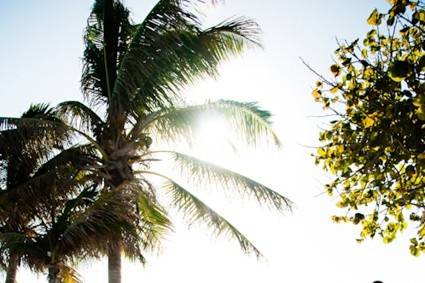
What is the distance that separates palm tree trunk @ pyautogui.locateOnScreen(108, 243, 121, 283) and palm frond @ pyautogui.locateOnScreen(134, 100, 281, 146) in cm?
247

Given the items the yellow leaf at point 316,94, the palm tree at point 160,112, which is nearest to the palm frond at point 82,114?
the palm tree at point 160,112

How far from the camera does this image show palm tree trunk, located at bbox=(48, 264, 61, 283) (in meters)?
8.83

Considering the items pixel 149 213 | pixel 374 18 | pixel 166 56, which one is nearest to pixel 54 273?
pixel 149 213

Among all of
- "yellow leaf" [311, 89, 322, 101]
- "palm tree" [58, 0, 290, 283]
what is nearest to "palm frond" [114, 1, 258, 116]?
"palm tree" [58, 0, 290, 283]

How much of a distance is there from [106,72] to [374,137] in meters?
7.49

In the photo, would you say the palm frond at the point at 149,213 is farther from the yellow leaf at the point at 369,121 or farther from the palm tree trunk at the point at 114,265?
the yellow leaf at the point at 369,121

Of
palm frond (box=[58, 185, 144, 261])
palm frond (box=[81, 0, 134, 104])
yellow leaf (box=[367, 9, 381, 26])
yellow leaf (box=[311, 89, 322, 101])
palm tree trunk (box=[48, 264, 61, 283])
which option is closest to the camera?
yellow leaf (box=[367, 9, 381, 26])

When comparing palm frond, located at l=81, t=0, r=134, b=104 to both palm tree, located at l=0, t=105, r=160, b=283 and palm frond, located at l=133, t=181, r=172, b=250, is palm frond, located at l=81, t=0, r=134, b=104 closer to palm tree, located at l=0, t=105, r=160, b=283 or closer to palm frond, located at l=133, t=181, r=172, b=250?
palm tree, located at l=0, t=105, r=160, b=283

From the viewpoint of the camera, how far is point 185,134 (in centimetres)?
977

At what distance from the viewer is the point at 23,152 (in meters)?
9.45

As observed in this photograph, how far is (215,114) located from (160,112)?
116 centimetres

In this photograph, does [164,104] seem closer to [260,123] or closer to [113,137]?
[113,137]

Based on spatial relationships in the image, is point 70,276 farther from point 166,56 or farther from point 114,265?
point 166,56

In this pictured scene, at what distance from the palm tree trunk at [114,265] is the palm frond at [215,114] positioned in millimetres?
2472
